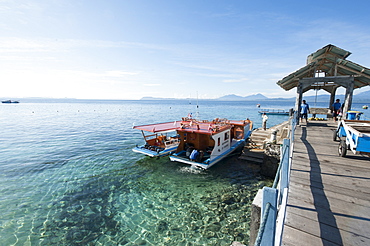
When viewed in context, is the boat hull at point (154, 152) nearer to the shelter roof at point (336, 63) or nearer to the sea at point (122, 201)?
the sea at point (122, 201)

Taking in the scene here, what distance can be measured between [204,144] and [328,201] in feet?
40.5

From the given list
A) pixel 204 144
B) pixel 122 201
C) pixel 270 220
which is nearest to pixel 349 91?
pixel 204 144

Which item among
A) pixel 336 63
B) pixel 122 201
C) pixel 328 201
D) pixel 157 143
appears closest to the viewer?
pixel 328 201

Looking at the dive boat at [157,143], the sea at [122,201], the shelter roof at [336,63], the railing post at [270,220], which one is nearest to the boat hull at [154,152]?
the dive boat at [157,143]

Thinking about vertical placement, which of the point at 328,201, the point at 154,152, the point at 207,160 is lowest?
the point at 207,160

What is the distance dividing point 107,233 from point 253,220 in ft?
22.2

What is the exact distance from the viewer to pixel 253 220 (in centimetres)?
484

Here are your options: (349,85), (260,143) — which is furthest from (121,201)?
(349,85)

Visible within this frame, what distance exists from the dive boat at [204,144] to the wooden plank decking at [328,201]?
298 inches

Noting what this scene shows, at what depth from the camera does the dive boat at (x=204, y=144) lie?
13773mm

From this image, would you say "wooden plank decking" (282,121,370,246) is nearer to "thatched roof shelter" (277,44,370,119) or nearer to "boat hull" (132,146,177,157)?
"thatched roof shelter" (277,44,370,119)

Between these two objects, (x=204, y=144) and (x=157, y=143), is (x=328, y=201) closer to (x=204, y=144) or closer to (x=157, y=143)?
(x=204, y=144)

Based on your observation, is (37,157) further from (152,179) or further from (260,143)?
(260,143)

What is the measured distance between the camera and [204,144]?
16359mm
